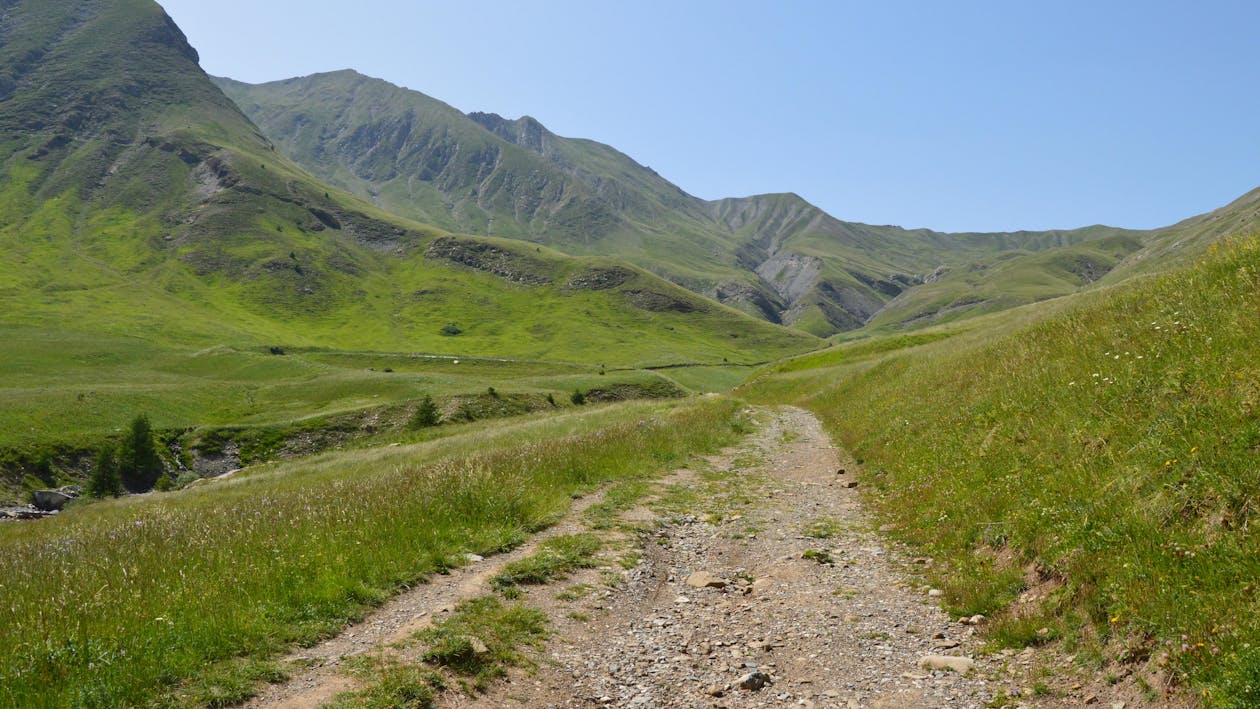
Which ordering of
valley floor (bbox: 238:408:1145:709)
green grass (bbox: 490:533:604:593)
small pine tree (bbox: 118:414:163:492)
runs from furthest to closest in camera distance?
1. small pine tree (bbox: 118:414:163:492)
2. green grass (bbox: 490:533:604:593)
3. valley floor (bbox: 238:408:1145:709)

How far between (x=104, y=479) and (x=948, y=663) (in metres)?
58.4

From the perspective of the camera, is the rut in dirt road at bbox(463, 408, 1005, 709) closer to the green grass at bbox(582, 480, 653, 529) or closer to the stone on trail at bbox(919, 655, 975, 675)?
the stone on trail at bbox(919, 655, 975, 675)

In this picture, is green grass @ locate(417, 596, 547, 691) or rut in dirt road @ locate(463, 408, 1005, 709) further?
green grass @ locate(417, 596, 547, 691)

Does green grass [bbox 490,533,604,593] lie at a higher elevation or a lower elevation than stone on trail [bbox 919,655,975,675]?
lower

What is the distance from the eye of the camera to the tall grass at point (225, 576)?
265 inches

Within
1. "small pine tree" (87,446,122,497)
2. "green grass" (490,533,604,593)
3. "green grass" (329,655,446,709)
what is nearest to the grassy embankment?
"green grass" (490,533,604,593)

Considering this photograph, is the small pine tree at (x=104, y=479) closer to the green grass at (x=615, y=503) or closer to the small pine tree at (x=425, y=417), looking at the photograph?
the small pine tree at (x=425, y=417)

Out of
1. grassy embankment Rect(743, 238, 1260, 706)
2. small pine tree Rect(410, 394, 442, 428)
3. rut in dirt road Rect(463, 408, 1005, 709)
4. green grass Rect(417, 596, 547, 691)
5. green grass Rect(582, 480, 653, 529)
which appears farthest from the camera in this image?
small pine tree Rect(410, 394, 442, 428)

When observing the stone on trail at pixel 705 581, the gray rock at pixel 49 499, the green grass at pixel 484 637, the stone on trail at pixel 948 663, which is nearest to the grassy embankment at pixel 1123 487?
the stone on trail at pixel 948 663

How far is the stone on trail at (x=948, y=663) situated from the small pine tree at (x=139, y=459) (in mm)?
64539

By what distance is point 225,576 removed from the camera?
364 inches

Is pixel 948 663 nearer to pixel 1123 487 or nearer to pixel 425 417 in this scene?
pixel 1123 487

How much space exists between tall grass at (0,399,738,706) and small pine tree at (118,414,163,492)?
47.8 meters

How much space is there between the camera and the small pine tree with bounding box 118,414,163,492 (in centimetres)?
5294
